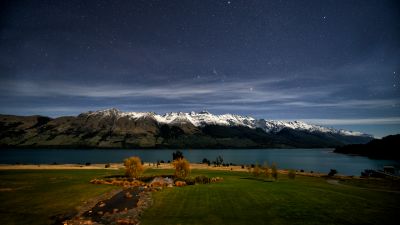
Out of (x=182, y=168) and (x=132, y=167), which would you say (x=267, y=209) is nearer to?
(x=182, y=168)

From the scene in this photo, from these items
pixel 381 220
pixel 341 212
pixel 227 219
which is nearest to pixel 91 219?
pixel 227 219

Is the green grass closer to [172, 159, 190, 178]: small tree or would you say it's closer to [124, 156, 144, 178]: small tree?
[124, 156, 144, 178]: small tree

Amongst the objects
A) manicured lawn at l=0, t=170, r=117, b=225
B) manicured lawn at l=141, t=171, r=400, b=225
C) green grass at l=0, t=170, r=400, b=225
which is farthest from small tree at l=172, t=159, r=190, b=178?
manicured lawn at l=141, t=171, r=400, b=225

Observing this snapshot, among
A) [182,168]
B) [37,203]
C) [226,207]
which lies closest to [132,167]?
[182,168]

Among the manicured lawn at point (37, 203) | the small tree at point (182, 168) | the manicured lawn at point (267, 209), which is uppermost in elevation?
the small tree at point (182, 168)

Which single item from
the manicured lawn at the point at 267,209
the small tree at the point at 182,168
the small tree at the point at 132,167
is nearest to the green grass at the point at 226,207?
the manicured lawn at the point at 267,209

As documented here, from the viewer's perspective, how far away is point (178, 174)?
304 ft

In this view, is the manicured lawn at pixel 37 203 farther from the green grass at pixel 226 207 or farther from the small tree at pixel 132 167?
the small tree at pixel 132 167

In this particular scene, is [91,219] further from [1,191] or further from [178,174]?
[178,174]

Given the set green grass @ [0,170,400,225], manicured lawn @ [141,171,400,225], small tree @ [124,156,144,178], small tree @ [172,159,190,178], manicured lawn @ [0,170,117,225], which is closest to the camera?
manicured lawn @ [0,170,117,225]

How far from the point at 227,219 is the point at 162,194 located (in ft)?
79.0

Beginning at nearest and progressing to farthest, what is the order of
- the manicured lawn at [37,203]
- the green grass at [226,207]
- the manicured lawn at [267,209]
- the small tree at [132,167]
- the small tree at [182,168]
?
the manicured lawn at [37,203] < the green grass at [226,207] < the manicured lawn at [267,209] < the small tree at [182,168] < the small tree at [132,167]

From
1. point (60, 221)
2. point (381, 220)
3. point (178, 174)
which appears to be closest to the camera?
point (60, 221)

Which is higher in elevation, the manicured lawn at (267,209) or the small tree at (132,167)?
the small tree at (132,167)
